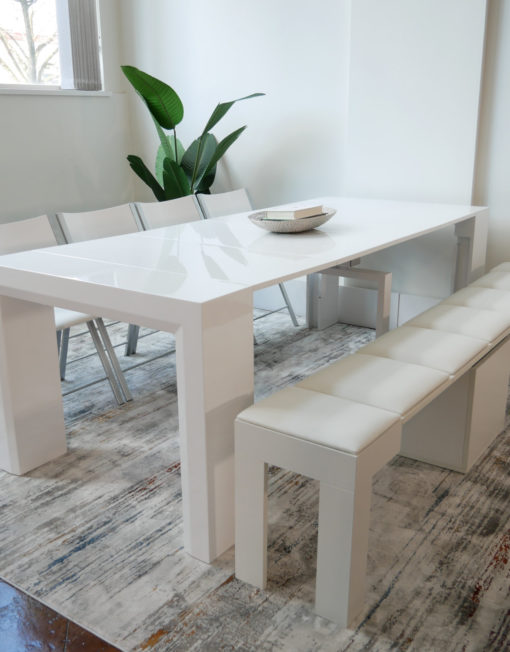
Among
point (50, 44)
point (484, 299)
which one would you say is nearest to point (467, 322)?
point (484, 299)

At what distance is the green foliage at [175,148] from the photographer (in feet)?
13.3

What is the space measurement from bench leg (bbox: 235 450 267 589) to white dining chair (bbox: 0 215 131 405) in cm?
127

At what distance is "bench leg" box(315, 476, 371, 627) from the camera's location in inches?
63.1

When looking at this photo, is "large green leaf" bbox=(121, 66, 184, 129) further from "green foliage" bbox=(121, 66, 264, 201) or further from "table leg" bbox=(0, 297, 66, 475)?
"table leg" bbox=(0, 297, 66, 475)

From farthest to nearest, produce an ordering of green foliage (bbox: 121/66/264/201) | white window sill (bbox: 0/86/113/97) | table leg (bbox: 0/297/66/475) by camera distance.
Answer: white window sill (bbox: 0/86/113/97), green foliage (bbox: 121/66/264/201), table leg (bbox: 0/297/66/475)

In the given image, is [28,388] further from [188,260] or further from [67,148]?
Answer: [67,148]

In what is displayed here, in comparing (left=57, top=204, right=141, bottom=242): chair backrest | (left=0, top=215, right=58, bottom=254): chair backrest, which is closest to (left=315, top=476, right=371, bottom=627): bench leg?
(left=0, top=215, right=58, bottom=254): chair backrest

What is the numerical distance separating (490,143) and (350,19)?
3.58 ft

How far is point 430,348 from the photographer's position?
7.28ft

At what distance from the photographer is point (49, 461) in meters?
2.58

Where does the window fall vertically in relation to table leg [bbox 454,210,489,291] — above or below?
above

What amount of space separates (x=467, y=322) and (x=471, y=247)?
1187 mm

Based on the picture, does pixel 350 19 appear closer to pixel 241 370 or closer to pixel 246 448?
pixel 241 370

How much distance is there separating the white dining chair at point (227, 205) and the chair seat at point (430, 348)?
1727mm
